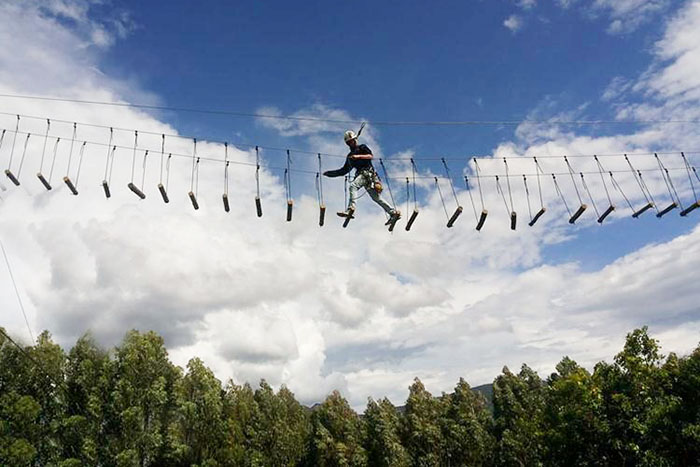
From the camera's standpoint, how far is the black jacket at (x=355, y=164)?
47.6 ft

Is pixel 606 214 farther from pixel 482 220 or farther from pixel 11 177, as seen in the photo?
pixel 11 177

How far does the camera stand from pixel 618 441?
24.0 metres

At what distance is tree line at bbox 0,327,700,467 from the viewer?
2453cm

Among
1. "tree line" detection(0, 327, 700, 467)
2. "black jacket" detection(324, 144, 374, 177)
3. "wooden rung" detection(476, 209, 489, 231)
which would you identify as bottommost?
"tree line" detection(0, 327, 700, 467)

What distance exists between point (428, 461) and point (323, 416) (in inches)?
454

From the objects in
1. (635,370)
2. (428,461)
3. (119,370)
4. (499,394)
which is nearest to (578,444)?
(635,370)

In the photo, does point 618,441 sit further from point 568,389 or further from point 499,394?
point 499,394

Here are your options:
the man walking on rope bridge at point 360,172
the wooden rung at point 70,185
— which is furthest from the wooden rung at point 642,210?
the wooden rung at point 70,185

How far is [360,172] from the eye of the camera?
1457 centimetres

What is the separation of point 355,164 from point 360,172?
260 millimetres

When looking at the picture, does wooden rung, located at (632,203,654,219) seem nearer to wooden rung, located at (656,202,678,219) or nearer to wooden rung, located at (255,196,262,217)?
wooden rung, located at (656,202,678,219)

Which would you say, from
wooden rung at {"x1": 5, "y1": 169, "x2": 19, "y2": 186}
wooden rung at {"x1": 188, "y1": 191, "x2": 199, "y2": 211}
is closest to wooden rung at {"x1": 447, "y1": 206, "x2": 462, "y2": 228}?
wooden rung at {"x1": 188, "y1": 191, "x2": 199, "y2": 211}

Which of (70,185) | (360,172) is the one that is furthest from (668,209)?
(70,185)

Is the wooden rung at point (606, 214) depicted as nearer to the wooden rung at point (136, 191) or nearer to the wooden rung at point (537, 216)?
the wooden rung at point (537, 216)
